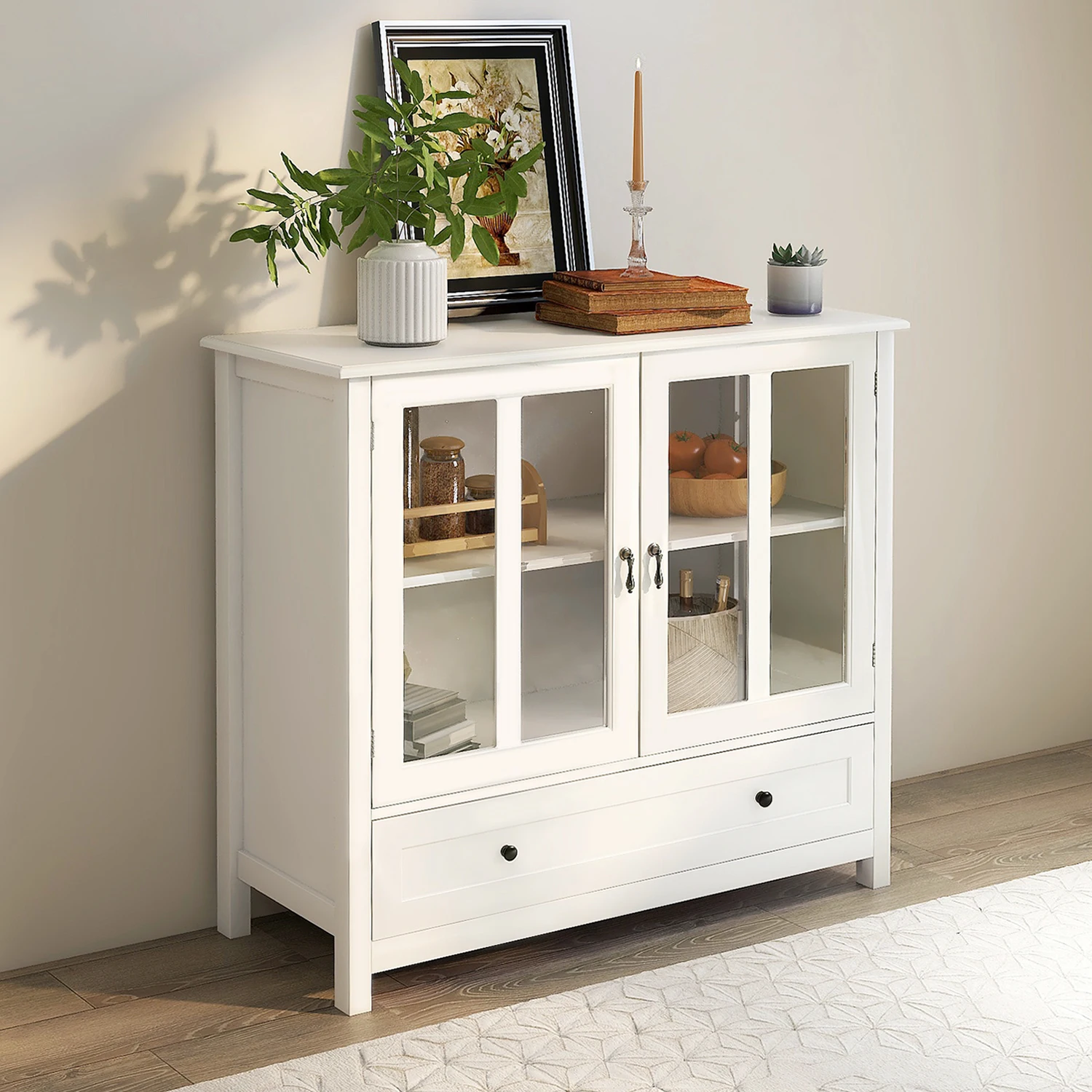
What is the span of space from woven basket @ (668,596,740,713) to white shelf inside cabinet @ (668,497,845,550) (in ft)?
0.33

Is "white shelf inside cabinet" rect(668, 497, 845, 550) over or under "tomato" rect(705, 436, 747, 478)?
under

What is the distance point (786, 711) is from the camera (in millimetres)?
2844

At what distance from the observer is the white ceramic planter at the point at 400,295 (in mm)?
2451

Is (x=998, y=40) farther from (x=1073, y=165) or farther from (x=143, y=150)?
(x=143, y=150)

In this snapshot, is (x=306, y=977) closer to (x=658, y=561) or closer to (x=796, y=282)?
(x=658, y=561)

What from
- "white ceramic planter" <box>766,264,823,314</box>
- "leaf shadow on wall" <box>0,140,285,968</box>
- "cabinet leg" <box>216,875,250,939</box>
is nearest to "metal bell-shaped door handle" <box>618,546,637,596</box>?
"white ceramic planter" <box>766,264,823,314</box>

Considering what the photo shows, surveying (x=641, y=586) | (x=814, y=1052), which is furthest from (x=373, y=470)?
(x=814, y=1052)

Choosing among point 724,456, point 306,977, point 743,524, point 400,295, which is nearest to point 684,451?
point 724,456

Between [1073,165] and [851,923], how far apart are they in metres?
1.83

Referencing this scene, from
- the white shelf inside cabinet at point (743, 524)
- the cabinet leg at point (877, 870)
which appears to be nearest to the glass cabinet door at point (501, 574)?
the white shelf inside cabinet at point (743, 524)

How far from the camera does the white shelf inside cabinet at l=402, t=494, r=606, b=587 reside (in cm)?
246

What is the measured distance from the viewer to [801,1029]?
2.45 metres

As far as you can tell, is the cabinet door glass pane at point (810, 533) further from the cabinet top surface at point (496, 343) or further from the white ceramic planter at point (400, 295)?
the white ceramic planter at point (400, 295)

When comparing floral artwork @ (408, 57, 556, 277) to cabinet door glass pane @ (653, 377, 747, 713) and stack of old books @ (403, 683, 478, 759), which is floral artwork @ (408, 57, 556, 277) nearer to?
cabinet door glass pane @ (653, 377, 747, 713)
